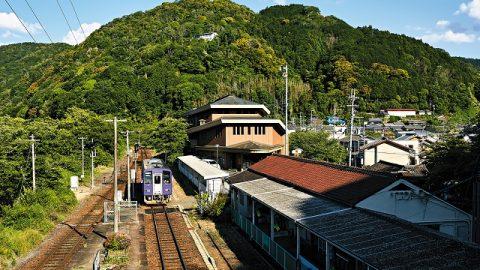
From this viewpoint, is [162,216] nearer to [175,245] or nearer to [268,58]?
[175,245]

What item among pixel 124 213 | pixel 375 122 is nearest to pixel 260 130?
pixel 124 213

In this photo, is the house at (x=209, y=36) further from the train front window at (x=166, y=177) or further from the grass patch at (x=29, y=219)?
the grass patch at (x=29, y=219)

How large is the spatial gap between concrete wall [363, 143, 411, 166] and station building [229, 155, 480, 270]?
2476 cm

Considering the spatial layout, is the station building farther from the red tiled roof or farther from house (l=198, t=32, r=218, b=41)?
house (l=198, t=32, r=218, b=41)

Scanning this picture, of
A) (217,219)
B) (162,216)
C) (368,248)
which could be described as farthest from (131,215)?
(368,248)

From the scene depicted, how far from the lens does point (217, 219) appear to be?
80.0 feet

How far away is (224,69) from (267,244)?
8629 cm

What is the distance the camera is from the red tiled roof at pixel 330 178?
582 inches

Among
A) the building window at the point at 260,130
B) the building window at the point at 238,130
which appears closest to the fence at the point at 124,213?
the building window at the point at 238,130

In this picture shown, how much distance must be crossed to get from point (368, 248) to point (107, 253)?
1142 centimetres

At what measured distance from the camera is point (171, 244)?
19.9 meters

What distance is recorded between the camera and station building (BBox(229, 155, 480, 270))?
9898 mm

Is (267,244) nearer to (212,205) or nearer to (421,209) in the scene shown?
(421,209)

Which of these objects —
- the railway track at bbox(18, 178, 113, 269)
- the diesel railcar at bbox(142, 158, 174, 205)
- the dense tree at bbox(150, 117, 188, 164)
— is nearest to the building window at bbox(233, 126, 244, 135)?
the dense tree at bbox(150, 117, 188, 164)
